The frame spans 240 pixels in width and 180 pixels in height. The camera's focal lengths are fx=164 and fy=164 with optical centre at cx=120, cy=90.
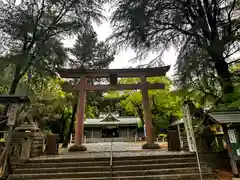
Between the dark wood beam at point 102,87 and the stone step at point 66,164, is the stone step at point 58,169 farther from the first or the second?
the dark wood beam at point 102,87

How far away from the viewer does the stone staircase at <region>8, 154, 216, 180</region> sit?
17.4ft

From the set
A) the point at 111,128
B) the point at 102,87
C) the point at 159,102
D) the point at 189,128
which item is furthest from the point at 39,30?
the point at 111,128

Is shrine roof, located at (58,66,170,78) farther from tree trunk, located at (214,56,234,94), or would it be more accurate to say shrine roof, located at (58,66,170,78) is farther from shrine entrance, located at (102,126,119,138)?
shrine entrance, located at (102,126,119,138)

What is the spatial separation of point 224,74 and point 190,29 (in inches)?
95.6

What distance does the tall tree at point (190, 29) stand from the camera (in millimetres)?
6824

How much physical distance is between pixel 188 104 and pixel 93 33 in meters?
6.63

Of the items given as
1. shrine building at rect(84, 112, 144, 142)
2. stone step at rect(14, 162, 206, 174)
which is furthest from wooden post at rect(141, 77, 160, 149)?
shrine building at rect(84, 112, 144, 142)

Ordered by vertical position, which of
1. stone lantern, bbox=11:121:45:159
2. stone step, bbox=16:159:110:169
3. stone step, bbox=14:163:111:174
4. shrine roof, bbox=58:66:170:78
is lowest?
stone step, bbox=14:163:111:174

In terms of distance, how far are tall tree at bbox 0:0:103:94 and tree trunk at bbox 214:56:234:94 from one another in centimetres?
661

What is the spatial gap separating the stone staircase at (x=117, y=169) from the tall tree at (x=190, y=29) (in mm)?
3543

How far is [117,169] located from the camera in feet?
18.5

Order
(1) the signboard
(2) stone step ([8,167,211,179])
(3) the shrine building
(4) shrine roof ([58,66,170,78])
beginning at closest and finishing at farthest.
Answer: (2) stone step ([8,167,211,179]) → (1) the signboard → (4) shrine roof ([58,66,170,78]) → (3) the shrine building

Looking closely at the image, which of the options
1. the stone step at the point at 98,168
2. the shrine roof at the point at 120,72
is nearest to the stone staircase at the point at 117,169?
the stone step at the point at 98,168

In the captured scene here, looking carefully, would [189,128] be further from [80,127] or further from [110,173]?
[80,127]
